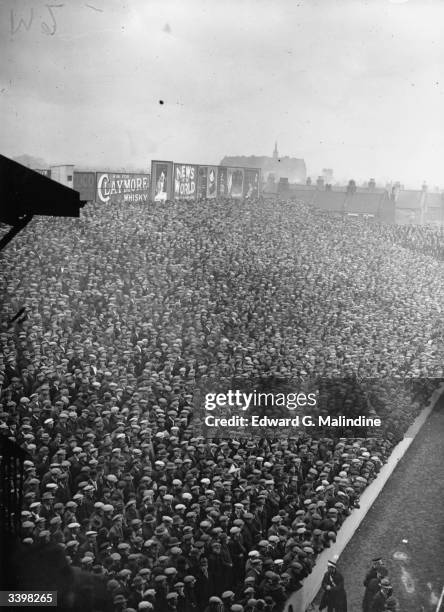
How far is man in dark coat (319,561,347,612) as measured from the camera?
457 cm

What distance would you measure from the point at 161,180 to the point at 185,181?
52 cm

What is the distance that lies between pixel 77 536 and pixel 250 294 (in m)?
4.46

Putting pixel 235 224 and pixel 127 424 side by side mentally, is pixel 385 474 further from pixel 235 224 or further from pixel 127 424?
pixel 235 224

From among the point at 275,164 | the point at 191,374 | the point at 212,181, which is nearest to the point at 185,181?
the point at 212,181

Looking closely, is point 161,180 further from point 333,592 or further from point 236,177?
point 333,592

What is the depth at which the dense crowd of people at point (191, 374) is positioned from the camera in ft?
14.3

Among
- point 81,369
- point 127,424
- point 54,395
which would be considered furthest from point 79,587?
point 81,369

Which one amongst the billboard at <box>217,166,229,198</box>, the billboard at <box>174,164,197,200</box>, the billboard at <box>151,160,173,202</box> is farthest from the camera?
the billboard at <box>217,166,229,198</box>

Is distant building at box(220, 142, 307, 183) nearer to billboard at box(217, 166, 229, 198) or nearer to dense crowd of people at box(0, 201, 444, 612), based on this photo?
billboard at box(217, 166, 229, 198)

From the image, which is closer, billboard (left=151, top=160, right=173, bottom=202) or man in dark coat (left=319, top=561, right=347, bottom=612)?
man in dark coat (left=319, top=561, right=347, bottom=612)

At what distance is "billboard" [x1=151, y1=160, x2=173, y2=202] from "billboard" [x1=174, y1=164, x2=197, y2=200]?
0.10m

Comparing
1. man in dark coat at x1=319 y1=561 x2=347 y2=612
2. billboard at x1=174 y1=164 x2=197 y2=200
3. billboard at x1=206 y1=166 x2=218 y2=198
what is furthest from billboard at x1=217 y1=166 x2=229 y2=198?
man in dark coat at x1=319 y1=561 x2=347 y2=612

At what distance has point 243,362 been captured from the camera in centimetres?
648

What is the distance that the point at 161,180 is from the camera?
29.9 ft
